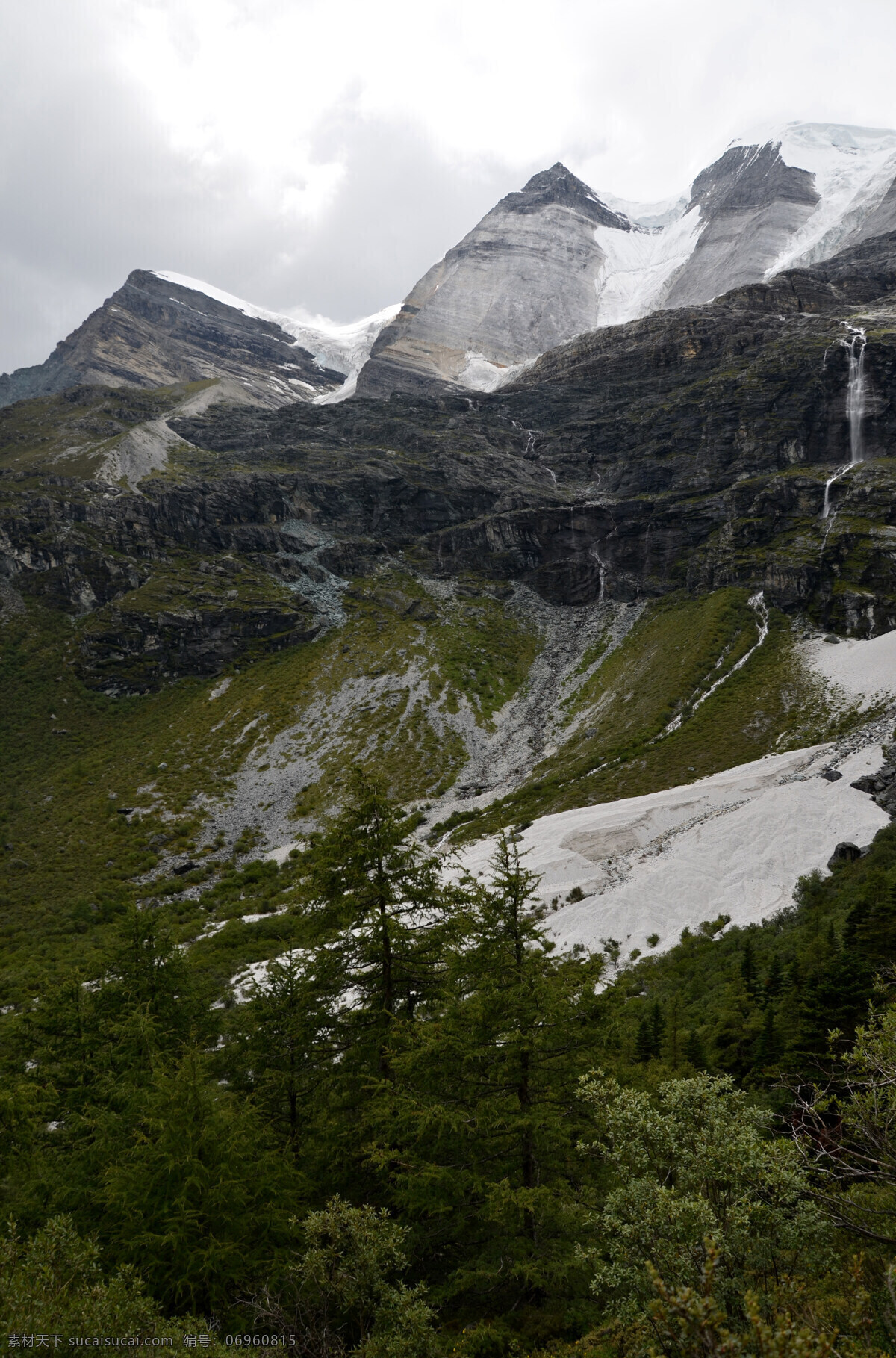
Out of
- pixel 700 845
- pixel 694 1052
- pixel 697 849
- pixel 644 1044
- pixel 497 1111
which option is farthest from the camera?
pixel 700 845

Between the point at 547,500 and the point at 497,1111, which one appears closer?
the point at 497,1111

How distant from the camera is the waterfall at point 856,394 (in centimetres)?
9506

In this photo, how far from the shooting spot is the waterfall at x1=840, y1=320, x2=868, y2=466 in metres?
95.1

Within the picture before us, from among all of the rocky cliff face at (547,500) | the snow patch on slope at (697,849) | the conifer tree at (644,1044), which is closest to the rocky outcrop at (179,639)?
the rocky cliff face at (547,500)

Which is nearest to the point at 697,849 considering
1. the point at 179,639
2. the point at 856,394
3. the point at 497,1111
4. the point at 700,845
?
the point at 700,845

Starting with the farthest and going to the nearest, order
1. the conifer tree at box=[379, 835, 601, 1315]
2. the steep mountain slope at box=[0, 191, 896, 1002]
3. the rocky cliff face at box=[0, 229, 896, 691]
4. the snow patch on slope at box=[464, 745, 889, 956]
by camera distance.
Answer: the rocky cliff face at box=[0, 229, 896, 691] → the steep mountain slope at box=[0, 191, 896, 1002] → the snow patch on slope at box=[464, 745, 889, 956] → the conifer tree at box=[379, 835, 601, 1315]

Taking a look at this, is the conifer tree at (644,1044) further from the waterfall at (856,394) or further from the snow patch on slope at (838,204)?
the snow patch on slope at (838,204)

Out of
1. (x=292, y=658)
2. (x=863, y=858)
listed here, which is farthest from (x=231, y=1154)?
(x=292, y=658)

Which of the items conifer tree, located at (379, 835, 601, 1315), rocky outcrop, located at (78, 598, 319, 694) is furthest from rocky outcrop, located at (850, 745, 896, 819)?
rocky outcrop, located at (78, 598, 319, 694)

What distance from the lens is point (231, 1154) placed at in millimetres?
11211

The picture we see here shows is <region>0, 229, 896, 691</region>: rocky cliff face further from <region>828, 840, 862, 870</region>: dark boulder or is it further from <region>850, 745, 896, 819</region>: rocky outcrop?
<region>828, 840, 862, 870</region>: dark boulder

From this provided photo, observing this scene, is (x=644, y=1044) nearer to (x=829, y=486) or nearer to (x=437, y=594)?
(x=437, y=594)

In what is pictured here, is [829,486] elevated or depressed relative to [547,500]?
depressed

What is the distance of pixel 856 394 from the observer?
→ 97750 millimetres
